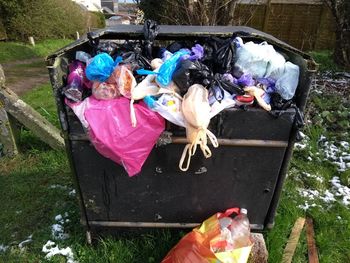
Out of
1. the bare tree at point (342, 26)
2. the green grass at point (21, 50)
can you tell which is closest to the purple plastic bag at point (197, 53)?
the bare tree at point (342, 26)

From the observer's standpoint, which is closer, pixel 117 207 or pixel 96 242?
pixel 117 207

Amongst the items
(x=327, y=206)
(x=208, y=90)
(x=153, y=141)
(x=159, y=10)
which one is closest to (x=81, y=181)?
(x=153, y=141)

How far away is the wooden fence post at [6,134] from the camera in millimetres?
3564

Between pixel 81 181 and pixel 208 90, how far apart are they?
3.50ft

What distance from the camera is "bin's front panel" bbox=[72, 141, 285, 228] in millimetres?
2096

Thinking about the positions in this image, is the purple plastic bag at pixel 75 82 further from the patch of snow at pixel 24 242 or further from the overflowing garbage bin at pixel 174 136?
the patch of snow at pixel 24 242

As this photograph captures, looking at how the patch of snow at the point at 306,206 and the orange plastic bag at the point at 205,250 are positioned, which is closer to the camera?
the orange plastic bag at the point at 205,250

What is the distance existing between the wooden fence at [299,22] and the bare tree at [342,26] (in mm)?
3135

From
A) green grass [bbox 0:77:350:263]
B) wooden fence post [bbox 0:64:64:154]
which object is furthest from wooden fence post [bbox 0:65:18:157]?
green grass [bbox 0:77:350:263]

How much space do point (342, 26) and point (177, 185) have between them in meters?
5.90

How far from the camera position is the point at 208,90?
6.33ft

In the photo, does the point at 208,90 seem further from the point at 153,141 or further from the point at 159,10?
the point at 159,10

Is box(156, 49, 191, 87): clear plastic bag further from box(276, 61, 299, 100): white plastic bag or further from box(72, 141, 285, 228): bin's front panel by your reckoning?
box(276, 61, 299, 100): white plastic bag

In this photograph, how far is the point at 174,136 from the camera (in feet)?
6.52
